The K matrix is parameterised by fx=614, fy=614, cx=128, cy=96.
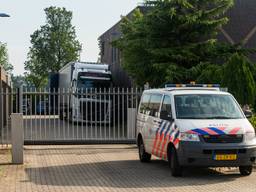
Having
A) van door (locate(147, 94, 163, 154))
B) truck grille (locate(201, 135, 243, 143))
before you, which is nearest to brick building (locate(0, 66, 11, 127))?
van door (locate(147, 94, 163, 154))

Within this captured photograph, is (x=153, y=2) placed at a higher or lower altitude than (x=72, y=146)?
higher

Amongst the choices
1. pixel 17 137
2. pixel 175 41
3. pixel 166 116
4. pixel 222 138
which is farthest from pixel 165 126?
pixel 175 41

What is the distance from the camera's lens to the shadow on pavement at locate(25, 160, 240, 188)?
12.3m

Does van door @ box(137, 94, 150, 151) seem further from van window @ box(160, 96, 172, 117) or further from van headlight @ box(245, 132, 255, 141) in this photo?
van headlight @ box(245, 132, 255, 141)

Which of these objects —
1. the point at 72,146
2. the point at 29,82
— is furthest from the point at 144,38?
the point at 29,82

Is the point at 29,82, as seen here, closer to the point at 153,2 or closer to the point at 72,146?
the point at 153,2

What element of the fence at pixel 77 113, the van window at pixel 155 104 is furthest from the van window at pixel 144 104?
the fence at pixel 77 113

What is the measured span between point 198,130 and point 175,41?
58.8 feet

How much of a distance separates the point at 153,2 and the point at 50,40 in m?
61.6

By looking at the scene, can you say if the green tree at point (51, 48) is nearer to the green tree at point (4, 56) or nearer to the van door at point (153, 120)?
the green tree at point (4, 56)

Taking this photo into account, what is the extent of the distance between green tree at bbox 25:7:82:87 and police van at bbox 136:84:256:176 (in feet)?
244

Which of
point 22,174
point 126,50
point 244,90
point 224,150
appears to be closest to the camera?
point 224,150

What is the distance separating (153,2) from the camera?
30562 mm

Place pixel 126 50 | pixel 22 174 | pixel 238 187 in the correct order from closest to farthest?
pixel 238 187 → pixel 22 174 → pixel 126 50
